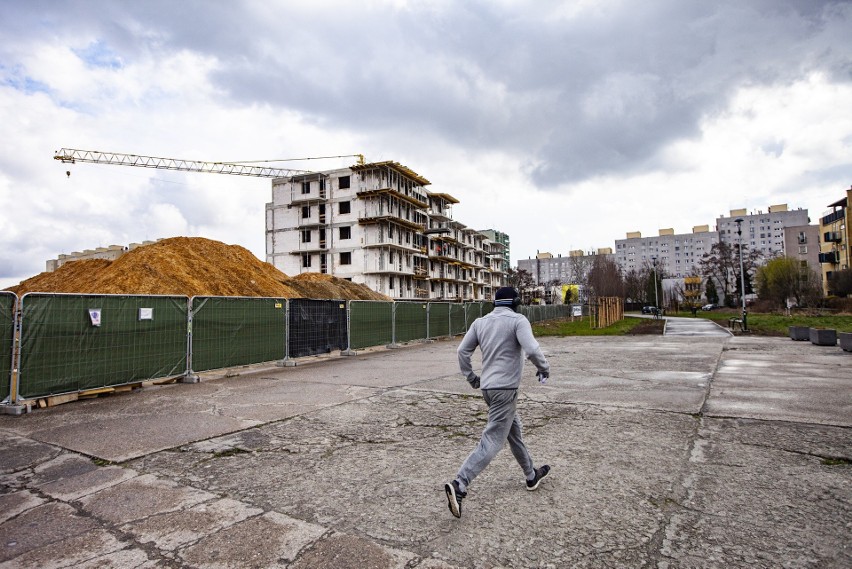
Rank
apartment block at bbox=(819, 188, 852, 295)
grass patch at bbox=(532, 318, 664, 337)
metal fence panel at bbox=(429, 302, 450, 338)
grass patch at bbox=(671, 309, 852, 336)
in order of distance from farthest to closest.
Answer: apartment block at bbox=(819, 188, 852, 295), grass patch at bbox=(532, 318, 664, 337), grass patch at bbox=(671, 309, 852, 336), metal fence panel at bbox=(429, 302, 450, 338)

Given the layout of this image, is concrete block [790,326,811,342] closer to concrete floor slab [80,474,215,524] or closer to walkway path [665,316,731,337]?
walkway path [665,316,731,337]

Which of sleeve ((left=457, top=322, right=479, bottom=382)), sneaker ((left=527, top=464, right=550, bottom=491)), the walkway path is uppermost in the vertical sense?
sleeve ((left=457, top=322, right=479, bottom=382))

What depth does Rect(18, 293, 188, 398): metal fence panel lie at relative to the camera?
799 cm

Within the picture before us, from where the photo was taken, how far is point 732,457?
4.78 m

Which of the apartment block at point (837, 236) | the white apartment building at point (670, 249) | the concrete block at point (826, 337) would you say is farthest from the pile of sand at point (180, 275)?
the white apartment building at point (670, 249)

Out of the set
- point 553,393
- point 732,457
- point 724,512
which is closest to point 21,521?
point 724,512

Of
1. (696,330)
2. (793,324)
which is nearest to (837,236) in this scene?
(793,324)

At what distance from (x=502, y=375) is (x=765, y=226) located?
507 ft

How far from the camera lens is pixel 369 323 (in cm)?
1864

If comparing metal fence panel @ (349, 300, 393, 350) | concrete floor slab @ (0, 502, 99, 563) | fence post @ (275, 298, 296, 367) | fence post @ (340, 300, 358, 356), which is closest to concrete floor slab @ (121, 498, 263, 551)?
concrete floor slab @ (0, 502, 99, 563)

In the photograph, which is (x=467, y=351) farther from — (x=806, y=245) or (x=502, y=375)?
(x=806, y=245)

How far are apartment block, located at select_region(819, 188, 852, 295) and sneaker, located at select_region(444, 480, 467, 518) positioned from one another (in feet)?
261

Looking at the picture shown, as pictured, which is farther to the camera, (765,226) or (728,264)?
(765,226)

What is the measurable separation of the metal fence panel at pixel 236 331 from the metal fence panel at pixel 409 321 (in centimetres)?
762
